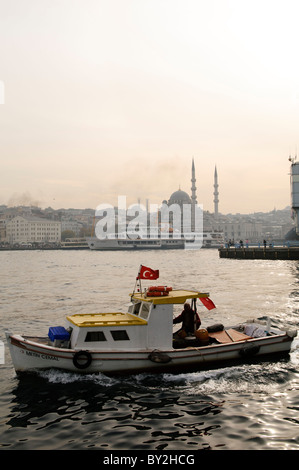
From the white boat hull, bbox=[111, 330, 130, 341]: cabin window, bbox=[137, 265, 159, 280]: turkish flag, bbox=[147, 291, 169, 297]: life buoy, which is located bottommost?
the white boat hull

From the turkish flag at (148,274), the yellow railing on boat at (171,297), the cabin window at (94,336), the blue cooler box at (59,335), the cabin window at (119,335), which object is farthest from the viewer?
the turkish flag at (148,274)

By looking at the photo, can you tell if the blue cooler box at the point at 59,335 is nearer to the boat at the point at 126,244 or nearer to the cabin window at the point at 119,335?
the cabin window at the point at 119,335

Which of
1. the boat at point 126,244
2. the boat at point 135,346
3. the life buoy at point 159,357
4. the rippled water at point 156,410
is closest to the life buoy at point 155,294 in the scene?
the boat at point 135,346

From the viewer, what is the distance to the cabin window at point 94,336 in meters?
15.4

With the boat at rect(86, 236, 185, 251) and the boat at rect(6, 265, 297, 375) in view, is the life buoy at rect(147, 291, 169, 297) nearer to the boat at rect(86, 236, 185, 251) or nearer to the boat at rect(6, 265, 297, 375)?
the boat at rect(6, 265, 297, 375)

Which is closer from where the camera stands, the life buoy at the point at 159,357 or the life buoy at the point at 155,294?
the life buoy at the point at 159,357

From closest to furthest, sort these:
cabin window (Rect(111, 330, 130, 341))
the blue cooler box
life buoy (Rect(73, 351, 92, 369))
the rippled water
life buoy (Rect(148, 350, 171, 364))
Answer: the rippled water → life buoy (Rect(73, 351, 92, 369)) → life buoy (Rect(148, 350, 171, 364)) → cabin window (Rect(111, 330, 130, 341)) → the blue cooler box

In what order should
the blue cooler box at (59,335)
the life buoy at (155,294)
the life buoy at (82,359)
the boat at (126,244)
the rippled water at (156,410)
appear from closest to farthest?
the rippled water at (156,410) → the life buoy at (82,359) → the blue cooler box at (59,335) → the life buoy at (155,294) → the boat at (126,244)

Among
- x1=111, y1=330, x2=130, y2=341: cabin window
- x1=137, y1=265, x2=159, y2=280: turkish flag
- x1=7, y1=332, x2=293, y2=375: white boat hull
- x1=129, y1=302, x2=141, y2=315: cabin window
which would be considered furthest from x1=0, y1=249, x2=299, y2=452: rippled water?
x1=137, y1=265, x2=159, y2=280: turkish flag

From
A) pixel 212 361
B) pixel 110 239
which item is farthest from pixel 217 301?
pixel 110 239

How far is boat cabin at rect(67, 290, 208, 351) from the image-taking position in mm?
15422

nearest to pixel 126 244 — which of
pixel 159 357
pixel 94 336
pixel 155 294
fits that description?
pixel 155 294
